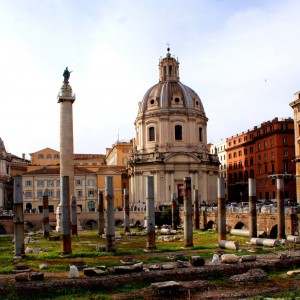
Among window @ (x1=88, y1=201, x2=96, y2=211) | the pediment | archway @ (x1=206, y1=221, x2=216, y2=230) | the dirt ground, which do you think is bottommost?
archway @ (x1=206, y1=221, x2=216, y2=230)

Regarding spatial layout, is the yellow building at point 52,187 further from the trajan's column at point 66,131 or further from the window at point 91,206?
the trajan's column at point 66,131

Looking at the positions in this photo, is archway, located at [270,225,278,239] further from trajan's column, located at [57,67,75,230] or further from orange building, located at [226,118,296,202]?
orange building, located at [226,118,296,202]

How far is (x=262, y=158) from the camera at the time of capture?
79.3 metres

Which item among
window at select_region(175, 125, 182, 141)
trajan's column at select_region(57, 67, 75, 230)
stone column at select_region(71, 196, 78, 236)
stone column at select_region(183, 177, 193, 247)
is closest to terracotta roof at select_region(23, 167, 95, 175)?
window at select_region(175, 125, 182, 141)

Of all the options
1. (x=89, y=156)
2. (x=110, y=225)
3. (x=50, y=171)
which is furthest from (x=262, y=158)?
(x=110, y=225)

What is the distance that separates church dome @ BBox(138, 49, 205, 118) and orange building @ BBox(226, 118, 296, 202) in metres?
10.3

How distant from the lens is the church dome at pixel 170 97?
3036 inches

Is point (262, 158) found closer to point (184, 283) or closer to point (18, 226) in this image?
point (18, 226)

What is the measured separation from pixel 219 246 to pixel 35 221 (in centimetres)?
3977

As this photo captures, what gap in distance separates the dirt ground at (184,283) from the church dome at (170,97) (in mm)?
56998

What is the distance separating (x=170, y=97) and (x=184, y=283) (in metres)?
60.4

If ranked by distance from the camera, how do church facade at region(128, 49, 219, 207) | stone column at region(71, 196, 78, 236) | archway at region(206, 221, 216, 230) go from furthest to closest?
church facade at region(128, 49, 219, 207), archway at region(206, 221, 216, 230), stone column at region(71, 196, 78, 236)

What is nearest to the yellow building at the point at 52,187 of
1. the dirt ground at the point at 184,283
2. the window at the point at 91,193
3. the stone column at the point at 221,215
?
the window at the point at 91,193

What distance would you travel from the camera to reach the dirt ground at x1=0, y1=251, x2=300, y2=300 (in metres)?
17.4
